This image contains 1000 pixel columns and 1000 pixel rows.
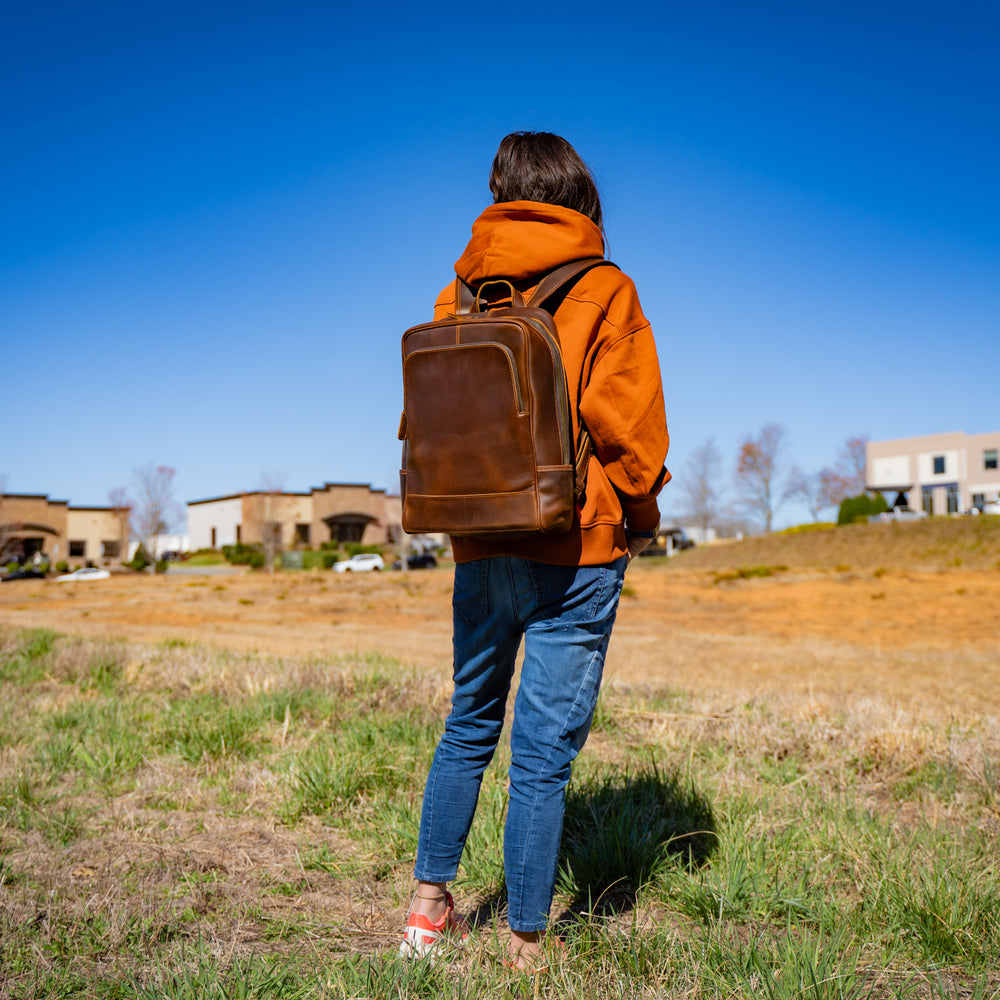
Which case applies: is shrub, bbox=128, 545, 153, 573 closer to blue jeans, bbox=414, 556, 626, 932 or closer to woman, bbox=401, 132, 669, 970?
woman, bbox=401, 132, 669, 970

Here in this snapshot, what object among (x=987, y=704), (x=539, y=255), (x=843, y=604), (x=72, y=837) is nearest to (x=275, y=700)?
(x=72, y=837)

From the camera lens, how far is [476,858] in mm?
2283

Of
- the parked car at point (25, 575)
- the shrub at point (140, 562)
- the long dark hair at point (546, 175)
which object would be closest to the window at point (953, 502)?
the shrub at point (140, 562)

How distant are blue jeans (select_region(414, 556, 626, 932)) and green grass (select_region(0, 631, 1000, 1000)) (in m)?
0.19

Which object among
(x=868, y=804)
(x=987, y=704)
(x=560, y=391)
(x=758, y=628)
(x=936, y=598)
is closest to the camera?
(x=560, y=391)

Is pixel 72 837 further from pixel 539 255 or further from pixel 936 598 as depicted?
pixel 936 598

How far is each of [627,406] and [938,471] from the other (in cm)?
6443

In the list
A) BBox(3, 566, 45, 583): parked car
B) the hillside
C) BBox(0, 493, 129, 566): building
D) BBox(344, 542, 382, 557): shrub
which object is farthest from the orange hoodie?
BBox(0, 493, 129, 566): building

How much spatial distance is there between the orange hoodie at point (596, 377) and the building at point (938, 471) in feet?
189

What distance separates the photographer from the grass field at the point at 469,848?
1.67m

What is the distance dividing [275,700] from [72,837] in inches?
60.4

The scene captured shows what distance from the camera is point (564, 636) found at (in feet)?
5.74

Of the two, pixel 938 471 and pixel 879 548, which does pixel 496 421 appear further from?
pixel 938 471

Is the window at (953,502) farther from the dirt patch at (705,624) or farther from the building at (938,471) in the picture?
the dirt patch at (705,624)
